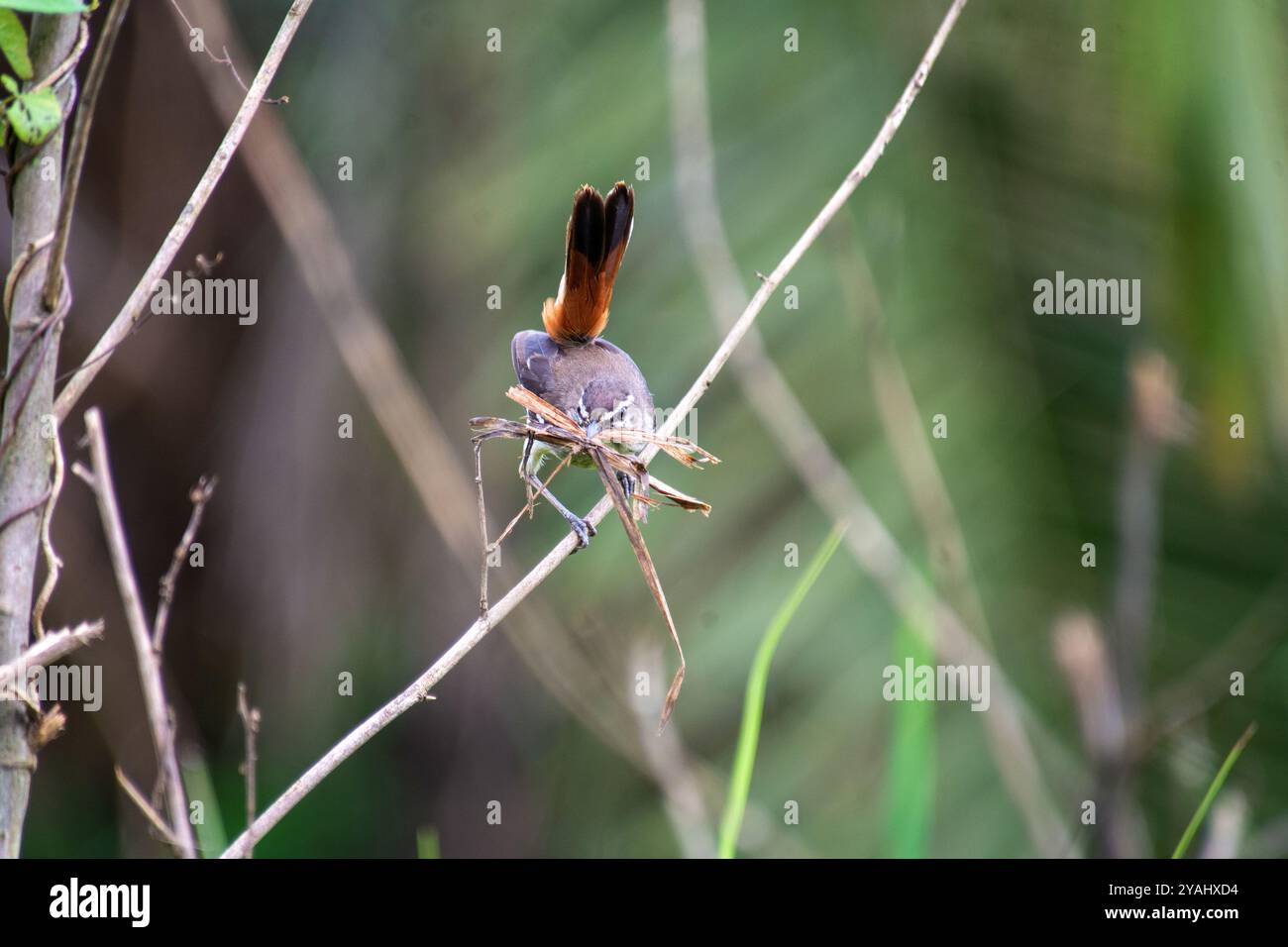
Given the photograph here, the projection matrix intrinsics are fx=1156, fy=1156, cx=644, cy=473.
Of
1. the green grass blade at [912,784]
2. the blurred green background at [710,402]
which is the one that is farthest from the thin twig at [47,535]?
the blurred green background at [710,402]

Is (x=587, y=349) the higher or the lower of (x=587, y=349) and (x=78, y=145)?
the higher

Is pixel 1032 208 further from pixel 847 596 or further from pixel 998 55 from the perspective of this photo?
pixel 847 596

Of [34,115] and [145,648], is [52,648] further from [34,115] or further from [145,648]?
[34,115]

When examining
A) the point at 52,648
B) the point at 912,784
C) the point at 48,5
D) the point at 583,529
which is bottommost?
the point at 912,784

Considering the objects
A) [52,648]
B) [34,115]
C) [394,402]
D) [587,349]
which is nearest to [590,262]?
[587,349]

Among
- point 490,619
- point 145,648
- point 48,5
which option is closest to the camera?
point 48,5

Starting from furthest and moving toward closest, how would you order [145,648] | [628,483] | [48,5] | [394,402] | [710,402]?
1. [710,402]
2. [394,402]
3. [628,483]
4. [145,648]
5. [48,5]
